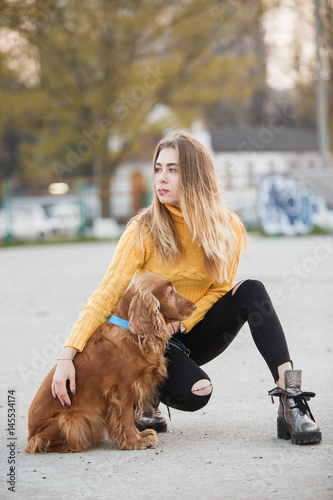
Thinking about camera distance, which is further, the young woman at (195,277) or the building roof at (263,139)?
the building roof at (263,139)

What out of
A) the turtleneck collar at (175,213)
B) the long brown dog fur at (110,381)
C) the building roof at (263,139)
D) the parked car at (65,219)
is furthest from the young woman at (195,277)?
the building roof at (263,139)

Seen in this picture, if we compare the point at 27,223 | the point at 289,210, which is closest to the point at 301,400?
the point at 289,210

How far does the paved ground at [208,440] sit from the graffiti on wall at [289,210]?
1321 cm

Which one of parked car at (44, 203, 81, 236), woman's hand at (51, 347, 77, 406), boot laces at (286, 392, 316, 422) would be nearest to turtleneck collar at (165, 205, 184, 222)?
woman's hand at (51, 347, 77, 406)

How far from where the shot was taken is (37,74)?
95.4ft

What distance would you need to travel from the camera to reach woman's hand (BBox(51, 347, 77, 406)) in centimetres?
362

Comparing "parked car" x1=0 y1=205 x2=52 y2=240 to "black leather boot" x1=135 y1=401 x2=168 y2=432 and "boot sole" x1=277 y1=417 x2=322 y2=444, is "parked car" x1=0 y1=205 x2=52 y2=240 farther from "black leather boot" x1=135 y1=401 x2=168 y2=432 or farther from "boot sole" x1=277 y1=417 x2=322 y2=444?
"boot sole" x1=277 y1=417 x2=322 y2=444

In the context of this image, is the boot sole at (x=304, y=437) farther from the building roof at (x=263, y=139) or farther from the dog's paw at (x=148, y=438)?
the building roof at (x=263, y=139)

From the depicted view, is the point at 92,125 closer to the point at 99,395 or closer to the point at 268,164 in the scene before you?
the point at 99,395

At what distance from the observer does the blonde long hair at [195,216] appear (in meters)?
4.09

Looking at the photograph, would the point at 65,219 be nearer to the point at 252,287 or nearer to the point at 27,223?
the point at 27,223

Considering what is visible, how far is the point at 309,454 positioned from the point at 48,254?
16.0 meters

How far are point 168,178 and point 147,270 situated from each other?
1.66ft

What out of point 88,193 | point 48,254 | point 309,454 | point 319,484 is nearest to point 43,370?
point 309,454
